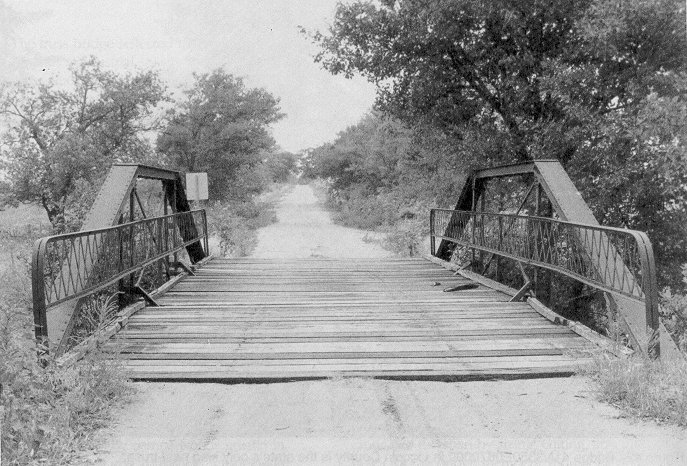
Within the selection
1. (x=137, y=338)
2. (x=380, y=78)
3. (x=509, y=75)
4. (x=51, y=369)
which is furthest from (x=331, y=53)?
(x=51, y=369)

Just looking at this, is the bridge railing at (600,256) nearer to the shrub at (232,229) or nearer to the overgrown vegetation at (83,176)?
the overgrown vegetation at (83,176)

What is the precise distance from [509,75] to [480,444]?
8883 mm

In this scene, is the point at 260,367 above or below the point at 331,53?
below

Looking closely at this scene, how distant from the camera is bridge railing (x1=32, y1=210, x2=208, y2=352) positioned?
168 inches

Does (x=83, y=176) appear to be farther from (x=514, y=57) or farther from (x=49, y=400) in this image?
(x=49, y=400)

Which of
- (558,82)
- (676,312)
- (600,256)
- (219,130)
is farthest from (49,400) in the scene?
(219,130)

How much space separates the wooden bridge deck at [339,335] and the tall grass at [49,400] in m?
0.47

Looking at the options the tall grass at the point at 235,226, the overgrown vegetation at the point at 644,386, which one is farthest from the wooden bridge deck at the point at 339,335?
the tall grass at the point at 235,226

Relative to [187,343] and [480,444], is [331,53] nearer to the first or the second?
[187,343]

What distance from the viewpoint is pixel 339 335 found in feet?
18.5

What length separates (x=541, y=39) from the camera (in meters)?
11.0

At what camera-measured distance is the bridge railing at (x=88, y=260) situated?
4266 mm

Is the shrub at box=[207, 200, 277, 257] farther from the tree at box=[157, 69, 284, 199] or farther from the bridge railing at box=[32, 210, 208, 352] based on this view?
the bridge railing at box=[32, 210, 208, 352]

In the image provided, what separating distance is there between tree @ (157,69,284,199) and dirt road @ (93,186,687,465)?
25463 mm
